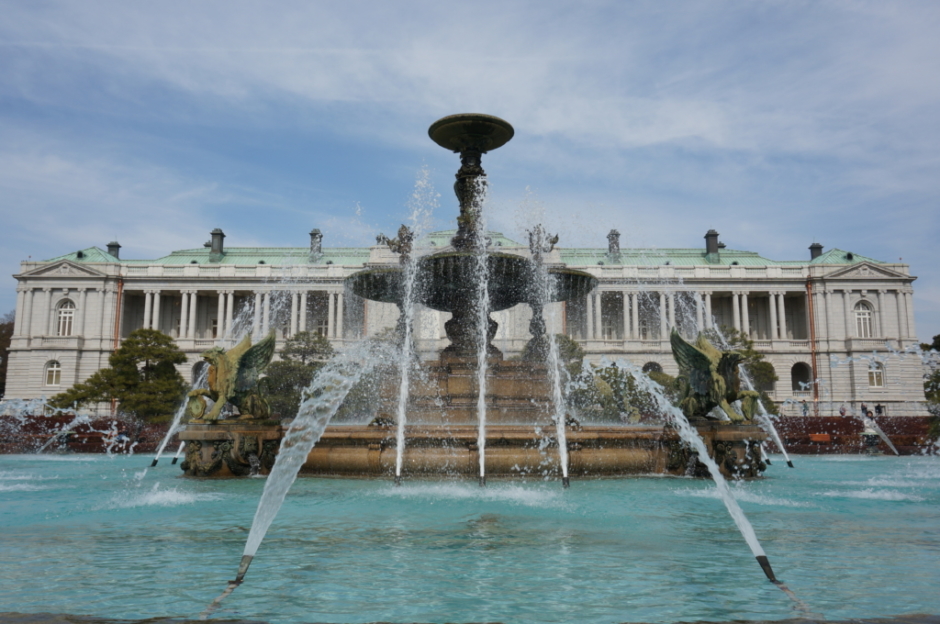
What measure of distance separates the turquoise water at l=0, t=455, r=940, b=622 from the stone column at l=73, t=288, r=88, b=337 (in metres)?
71.5

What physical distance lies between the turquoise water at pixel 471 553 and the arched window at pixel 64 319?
72562mm

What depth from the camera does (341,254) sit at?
7731 centimetres

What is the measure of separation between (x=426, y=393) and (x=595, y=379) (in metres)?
18.0

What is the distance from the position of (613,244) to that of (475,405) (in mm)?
67240

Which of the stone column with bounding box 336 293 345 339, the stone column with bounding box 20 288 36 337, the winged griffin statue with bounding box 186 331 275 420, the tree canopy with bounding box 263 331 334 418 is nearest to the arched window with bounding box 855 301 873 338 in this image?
the stone column with bounding box 336 293 345 339

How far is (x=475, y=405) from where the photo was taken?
13555 millimetres

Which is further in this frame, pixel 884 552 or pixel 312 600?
pixel 884 552

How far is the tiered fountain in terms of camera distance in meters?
10.2

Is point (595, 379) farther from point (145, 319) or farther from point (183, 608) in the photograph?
point (145, 319)

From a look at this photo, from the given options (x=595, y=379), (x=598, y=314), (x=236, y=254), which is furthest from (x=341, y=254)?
(x=595, y=379)

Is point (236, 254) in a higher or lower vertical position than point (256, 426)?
higher

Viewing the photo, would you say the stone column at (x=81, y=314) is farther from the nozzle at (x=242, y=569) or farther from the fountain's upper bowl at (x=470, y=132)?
the nozzle at (x=242, y=569)

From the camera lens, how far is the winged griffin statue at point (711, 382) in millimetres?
11273

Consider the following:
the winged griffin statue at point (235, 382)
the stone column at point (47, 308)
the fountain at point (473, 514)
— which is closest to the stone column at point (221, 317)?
the stone column at point (47, 308)
